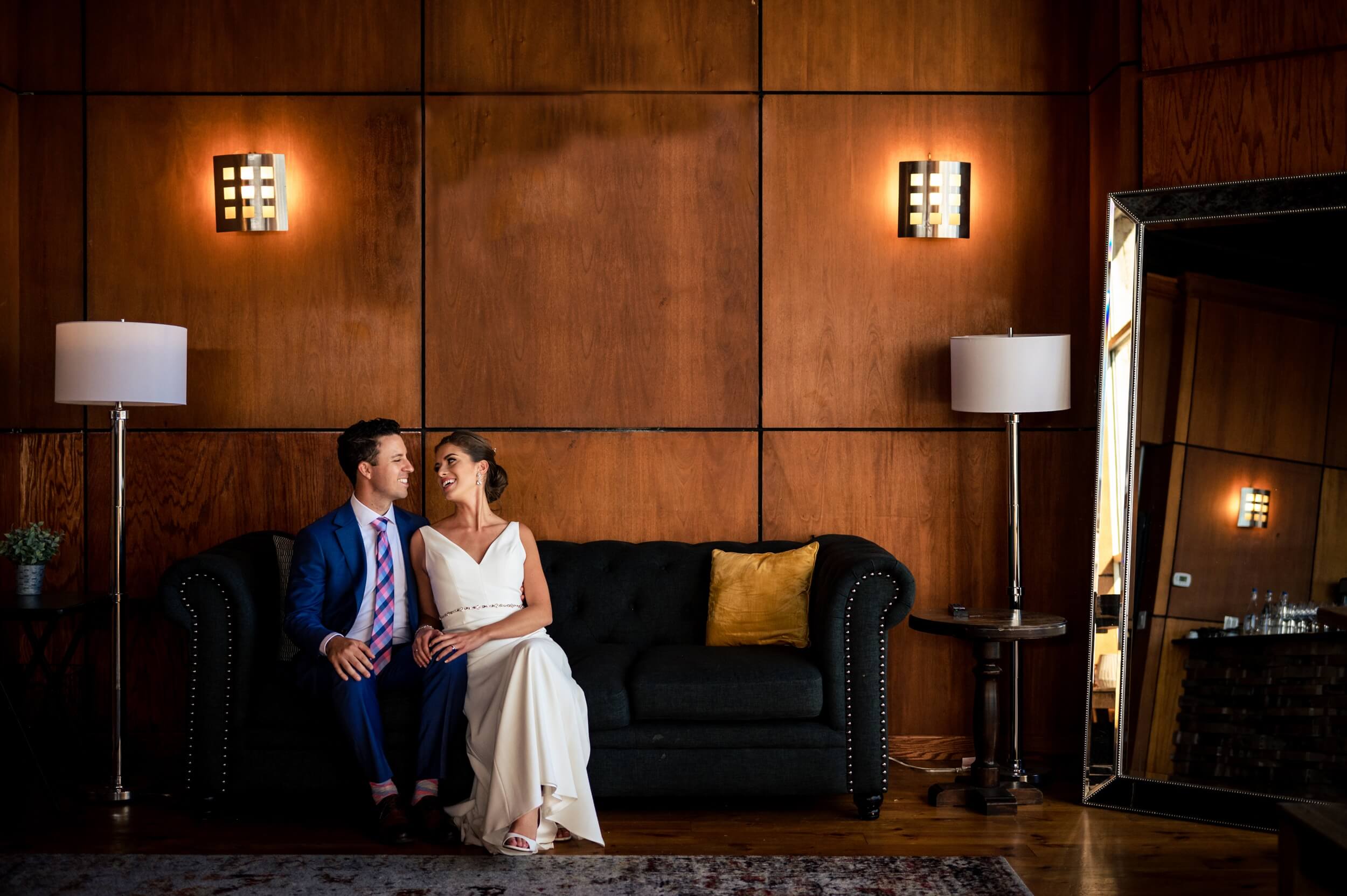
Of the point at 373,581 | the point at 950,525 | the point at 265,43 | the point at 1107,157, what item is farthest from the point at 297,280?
the point at 1107,157

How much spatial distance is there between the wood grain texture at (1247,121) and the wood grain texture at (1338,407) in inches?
28.4

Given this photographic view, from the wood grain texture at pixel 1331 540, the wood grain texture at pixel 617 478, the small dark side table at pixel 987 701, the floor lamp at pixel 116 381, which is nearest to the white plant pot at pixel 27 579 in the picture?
the floor lamp at pixel 116 381

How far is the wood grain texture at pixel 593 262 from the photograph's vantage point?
15.5ft

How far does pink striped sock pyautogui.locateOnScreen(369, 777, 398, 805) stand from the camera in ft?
11.7

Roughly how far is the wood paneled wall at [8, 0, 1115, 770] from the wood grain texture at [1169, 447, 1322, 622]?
86cm

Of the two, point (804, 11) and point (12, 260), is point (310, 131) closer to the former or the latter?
point (12, 260)

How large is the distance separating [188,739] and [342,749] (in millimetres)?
523

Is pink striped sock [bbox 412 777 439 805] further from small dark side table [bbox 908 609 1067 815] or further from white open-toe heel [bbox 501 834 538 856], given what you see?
small dark side table [bbox 908 609 1067 815]

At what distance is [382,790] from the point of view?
11.7 ft

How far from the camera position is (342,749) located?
3.75 m

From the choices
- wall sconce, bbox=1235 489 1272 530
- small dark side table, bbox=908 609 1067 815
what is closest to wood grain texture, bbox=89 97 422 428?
small dark side table, bbox=908 609 1067 815

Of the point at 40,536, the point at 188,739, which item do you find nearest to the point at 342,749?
the point at 188,739

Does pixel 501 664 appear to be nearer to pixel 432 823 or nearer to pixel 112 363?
pixel 432 823

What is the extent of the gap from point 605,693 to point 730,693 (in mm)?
416
